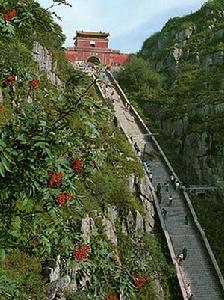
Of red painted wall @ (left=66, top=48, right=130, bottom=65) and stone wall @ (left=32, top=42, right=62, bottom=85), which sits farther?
red painted wall @ (left=66, top=48, right=130, bottom=65)

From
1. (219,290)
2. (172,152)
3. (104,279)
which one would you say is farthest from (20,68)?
(172,152)

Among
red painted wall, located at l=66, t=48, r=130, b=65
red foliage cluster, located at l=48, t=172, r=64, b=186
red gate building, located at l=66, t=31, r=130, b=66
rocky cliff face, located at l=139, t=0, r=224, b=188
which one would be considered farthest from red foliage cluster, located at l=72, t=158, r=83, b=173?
red painted wall, located at l=66, t=48, r=130, b=65

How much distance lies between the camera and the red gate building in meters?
57.6

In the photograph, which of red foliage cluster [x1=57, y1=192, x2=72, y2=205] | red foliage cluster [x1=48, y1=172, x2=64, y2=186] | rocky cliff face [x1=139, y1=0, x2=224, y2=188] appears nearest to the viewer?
red foliage cluster [x1=48, y1=172, x2=64, y2=186]

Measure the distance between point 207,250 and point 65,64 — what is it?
17.5 meters

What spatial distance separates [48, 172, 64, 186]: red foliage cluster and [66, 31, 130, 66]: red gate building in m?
52.2

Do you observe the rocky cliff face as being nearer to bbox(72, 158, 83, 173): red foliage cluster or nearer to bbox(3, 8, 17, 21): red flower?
bbox(72, 158, 83, 173): red foliage cluster

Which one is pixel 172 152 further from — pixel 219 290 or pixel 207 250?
pixel 219 290

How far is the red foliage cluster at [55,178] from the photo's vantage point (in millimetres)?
4668

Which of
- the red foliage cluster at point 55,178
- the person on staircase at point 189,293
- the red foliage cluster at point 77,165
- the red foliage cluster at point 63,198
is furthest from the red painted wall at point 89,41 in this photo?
the red foliage cluster at point 55,178

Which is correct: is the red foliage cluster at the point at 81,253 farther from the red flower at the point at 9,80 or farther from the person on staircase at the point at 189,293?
the person on staircase at the point at 189,293

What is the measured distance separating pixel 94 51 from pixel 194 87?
21.9 meters

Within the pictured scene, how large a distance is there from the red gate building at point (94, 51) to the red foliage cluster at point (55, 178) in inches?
2057

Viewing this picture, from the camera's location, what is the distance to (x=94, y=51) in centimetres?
5884
